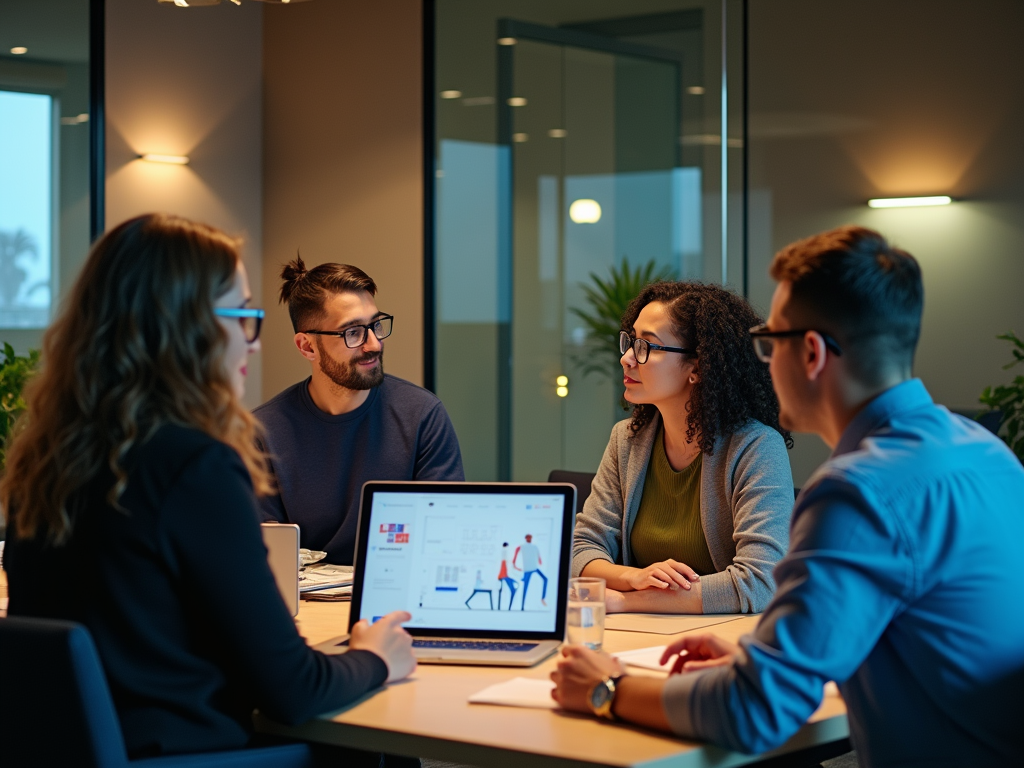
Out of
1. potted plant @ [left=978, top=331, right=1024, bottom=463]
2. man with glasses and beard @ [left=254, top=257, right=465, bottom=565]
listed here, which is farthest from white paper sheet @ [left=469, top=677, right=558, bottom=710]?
potted plant @ [left=978, top=331, right=1024, bottom=463]

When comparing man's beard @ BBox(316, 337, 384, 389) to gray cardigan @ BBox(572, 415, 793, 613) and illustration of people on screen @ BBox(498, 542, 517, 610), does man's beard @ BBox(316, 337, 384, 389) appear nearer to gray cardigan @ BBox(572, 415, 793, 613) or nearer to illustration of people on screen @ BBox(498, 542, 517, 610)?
gray cardigan @ BBox(572, 415, 793, 613)

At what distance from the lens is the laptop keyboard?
2.01 m

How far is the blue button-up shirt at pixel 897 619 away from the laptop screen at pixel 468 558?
0.49 m

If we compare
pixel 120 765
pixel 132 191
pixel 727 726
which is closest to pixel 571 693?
pixel 727 726

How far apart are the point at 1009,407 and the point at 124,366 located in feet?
11.6

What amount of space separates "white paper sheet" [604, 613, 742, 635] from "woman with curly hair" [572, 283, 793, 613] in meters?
0.02

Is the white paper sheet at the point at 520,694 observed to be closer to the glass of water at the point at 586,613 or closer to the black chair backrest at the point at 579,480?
the glass of water at the point at 586,613

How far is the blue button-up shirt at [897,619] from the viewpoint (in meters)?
1.50

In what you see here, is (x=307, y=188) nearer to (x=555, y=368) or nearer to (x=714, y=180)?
(x=555, y=368)

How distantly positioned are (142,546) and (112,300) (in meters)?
0.34

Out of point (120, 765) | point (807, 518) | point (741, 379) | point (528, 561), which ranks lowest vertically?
point (120, 765)

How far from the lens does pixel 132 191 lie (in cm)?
585

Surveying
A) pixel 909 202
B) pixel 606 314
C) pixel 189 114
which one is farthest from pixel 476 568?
pixel 189 114

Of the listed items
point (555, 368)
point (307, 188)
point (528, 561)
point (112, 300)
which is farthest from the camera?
point (307, 188)
